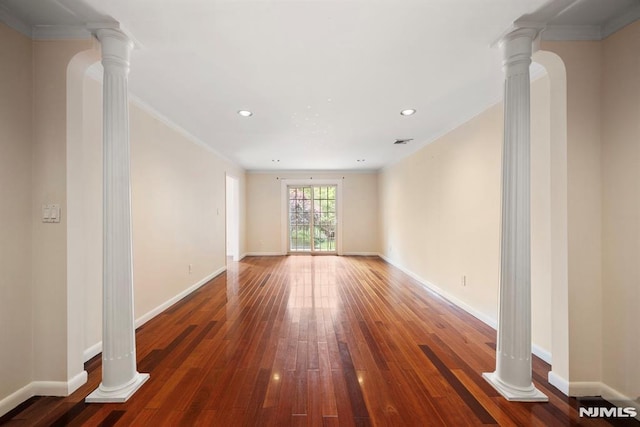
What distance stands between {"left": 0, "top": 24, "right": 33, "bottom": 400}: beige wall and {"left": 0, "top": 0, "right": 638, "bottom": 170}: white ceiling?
32 cm

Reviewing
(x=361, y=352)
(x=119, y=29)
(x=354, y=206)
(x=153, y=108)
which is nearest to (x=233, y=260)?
(x=354, y=206)

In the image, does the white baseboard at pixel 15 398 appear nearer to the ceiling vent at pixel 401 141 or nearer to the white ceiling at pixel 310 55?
the white ceiling at pixel 310 55

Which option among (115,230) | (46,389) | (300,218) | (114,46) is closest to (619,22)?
(114,46)

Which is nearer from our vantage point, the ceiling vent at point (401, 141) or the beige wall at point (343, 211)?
the ceiling vent at point (401, 141)

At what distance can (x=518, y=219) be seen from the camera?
1.83 metres

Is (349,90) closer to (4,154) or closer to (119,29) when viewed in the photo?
(119,29)

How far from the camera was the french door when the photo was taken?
25.7ft

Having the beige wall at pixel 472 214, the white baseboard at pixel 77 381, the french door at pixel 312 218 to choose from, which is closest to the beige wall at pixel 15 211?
the white baseboard at pixel 77 381

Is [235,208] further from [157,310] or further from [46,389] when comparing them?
[46,389]

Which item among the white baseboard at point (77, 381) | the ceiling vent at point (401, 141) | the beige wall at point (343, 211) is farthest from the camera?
the beige wall at point (343, 211)

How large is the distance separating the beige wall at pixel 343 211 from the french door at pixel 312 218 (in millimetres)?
308

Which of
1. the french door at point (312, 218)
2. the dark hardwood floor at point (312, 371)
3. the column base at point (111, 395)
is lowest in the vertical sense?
the dark hardwood floor at point (312, 371)

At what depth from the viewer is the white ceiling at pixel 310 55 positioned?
1645 mm

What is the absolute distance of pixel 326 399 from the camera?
178 centimetres
